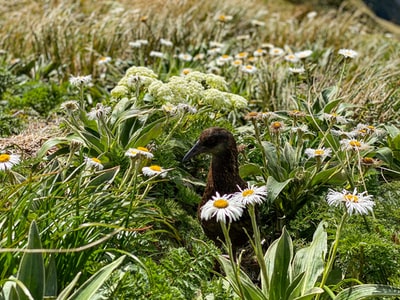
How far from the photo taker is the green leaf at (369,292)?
252 centimetres

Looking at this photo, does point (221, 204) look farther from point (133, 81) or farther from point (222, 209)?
point (133, 81)

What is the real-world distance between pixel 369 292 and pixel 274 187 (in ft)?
3.38

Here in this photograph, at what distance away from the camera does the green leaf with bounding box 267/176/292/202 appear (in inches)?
134

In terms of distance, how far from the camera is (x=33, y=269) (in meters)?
2.36

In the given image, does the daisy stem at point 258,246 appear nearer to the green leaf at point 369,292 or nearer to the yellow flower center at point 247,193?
the yellow flower center at point 247,193

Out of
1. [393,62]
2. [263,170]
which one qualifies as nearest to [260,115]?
[263,170]

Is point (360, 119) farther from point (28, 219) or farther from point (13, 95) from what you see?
point (13, 95)

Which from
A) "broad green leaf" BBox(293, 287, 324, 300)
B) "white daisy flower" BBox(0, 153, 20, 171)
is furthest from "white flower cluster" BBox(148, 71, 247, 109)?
"broad green leaf" BBox(293, 287, 324, 300)

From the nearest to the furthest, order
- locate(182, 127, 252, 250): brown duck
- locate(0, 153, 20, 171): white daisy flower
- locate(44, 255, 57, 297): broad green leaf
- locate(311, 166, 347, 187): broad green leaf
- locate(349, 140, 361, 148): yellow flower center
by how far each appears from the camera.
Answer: locate(44, 255, 57, 297): broad green leaf, locate(0, 153, 20, 171): white daisy flower, locate(349, 140, 361, 148): yellow flower center, locate(182, 127, 252, 250): brown duck, locate(311, 166, 347, 187): broad green leaf

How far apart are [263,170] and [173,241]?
788 mm

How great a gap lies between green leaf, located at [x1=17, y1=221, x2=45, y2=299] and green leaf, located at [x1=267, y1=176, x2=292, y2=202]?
146 centimetres

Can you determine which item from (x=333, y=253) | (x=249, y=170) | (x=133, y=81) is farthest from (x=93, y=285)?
(x=133, y=81)

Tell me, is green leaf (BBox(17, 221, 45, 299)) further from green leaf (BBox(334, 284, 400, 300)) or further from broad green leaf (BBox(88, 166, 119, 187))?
green leaf (BBox(334, 284, 400, 300))

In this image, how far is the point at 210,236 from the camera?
3240 mm
